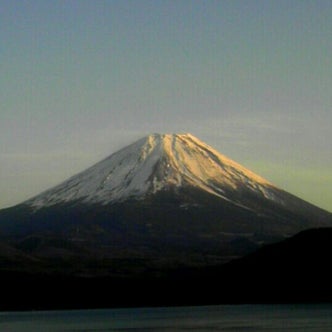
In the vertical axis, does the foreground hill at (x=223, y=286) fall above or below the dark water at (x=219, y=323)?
above

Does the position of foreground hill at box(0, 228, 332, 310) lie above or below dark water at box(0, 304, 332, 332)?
above

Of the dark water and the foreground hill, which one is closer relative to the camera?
the dark water

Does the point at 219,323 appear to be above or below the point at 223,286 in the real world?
below

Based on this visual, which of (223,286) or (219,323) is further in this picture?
(223,286)

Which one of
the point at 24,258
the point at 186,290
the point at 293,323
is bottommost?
the point at 293,323

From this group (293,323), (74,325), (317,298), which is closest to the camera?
(293,323)

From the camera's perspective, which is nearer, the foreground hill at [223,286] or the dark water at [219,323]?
the dark water at [219,323]

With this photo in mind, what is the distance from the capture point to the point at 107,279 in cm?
12888

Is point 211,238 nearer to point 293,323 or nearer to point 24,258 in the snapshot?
point 24,258

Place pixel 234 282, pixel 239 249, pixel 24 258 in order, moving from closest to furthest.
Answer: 1. pixel 234 282
2. pixel 24 258
3. pixel 239 249

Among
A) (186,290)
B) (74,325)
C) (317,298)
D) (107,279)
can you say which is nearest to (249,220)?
(107,279)

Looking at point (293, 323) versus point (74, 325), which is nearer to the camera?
point (293, 323)

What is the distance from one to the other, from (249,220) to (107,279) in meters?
70.0

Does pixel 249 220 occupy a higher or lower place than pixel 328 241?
higher
